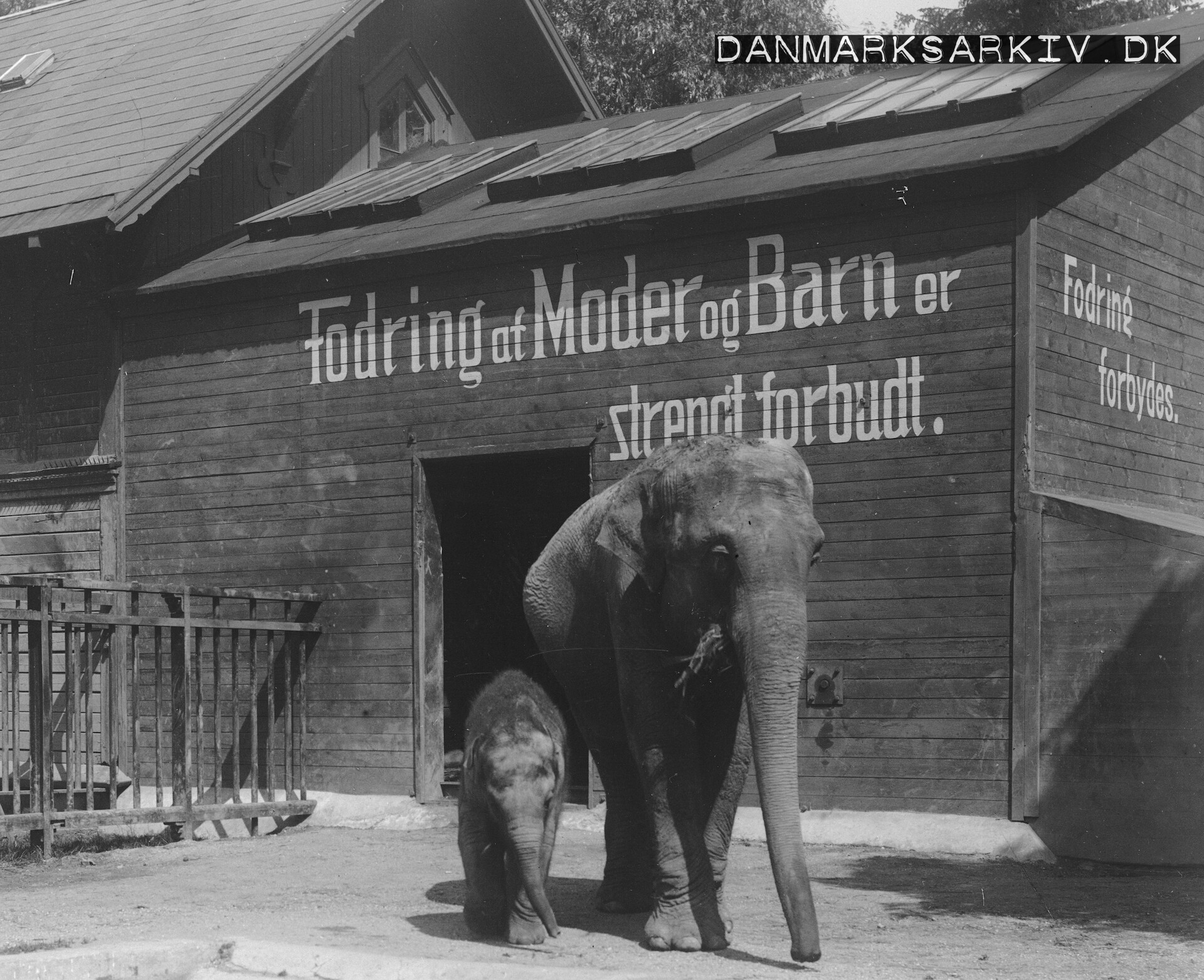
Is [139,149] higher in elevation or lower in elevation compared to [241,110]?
lower

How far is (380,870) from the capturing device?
36.9ft

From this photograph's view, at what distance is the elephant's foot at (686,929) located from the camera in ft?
24.6

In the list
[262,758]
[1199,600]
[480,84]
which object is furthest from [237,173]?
[1199,600]

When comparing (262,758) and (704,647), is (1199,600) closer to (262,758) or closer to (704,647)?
(704,647)

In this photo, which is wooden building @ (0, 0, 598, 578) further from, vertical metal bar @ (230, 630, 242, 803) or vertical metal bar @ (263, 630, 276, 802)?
vertical metal bar @ (263, 630, 276, 802)

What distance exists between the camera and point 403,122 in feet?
66.0

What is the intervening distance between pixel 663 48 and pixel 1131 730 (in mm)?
20993

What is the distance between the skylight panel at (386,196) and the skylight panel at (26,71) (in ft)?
14.9

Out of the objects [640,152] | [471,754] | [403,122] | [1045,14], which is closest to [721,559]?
[471,754]

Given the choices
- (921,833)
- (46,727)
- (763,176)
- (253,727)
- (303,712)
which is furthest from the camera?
(303,712)

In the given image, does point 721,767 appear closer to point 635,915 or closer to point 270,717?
point 635,915

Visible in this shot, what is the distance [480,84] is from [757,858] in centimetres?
1271

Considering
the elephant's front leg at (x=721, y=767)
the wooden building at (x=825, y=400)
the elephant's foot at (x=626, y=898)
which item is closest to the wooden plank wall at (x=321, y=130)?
the wooden building at (x=825, y=400)

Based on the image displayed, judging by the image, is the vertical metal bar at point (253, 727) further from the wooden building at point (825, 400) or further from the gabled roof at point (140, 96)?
the gabled roof at point (140, 96)
